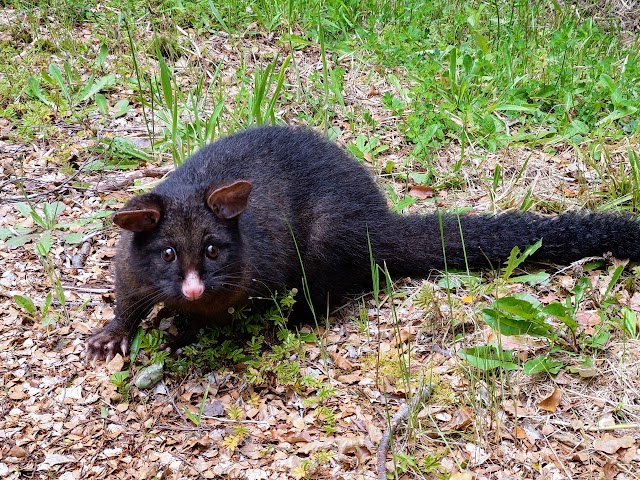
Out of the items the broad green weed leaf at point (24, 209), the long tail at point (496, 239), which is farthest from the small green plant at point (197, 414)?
the broad green weed leaf at point (24, 209)

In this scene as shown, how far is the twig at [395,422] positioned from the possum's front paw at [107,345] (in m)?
1.84

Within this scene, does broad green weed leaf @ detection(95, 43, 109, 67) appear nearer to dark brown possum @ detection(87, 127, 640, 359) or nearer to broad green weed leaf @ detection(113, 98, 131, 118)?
broad green weed leaf @ detection(113, 98, 131, 118)

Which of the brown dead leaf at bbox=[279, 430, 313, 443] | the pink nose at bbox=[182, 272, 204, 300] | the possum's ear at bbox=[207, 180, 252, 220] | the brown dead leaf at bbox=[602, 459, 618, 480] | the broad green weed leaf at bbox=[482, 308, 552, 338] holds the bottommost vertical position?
the brown dead leaf at bbox=[602, 459, 618, 480]

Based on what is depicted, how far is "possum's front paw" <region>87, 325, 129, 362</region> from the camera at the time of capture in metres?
5.02

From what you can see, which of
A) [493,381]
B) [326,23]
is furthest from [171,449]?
[326,23]

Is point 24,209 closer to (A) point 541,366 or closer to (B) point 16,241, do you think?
(B) point 16,241

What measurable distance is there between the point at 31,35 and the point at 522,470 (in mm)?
6523

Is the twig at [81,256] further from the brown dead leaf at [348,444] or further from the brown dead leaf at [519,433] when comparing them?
the brown dead leaf at [519,433]

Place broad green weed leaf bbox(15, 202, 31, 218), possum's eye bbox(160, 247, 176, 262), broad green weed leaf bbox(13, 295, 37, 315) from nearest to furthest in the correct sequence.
A: possum's eye bbox(160, 247, 176, 262), broad green weed leaf bbox(13, 295, 37, 315), broad green weed leaf bbox(15, 202, 31, 218)

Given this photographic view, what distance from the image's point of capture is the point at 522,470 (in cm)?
409

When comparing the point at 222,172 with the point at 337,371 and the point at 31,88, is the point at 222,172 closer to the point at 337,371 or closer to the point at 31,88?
the point at 337,371

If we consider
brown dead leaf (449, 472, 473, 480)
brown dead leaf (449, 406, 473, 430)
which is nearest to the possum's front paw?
brown dead leaf (449, 406, 473, 430)

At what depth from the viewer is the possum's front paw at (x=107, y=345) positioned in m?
5.02

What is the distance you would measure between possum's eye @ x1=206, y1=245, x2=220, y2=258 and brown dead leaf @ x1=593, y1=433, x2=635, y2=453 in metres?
2.37
